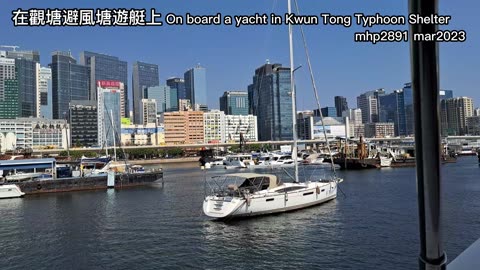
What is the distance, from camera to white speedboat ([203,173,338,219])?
78.4 ft

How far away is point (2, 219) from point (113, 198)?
1119 cm

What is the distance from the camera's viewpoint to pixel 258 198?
2461cm

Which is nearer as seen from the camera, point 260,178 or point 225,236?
point 225,236

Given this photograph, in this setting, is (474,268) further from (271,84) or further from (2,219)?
(271,84)

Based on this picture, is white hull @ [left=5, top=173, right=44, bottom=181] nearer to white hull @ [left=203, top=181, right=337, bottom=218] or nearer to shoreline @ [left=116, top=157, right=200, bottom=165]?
white hull @ [left=203, top=181, right=337, bottom=218]

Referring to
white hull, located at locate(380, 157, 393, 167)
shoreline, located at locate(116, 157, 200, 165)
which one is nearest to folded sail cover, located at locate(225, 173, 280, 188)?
white hull, located at locate(380, 157, 393, 167)

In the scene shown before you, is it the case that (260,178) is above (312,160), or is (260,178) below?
above

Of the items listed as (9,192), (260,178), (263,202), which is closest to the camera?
(263,202)

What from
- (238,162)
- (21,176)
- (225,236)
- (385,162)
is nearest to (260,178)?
(225,236)

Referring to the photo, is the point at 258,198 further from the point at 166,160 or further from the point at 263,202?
the point at 166,160

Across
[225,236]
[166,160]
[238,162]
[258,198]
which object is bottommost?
[166,160]

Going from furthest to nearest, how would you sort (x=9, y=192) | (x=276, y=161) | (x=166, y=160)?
(x=166, y=160) < (x=276, y=161) < (x=9, y=192)

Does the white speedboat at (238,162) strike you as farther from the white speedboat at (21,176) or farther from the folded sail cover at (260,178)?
the folded sail cover at (260,178)

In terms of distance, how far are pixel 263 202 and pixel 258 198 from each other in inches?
16.6
